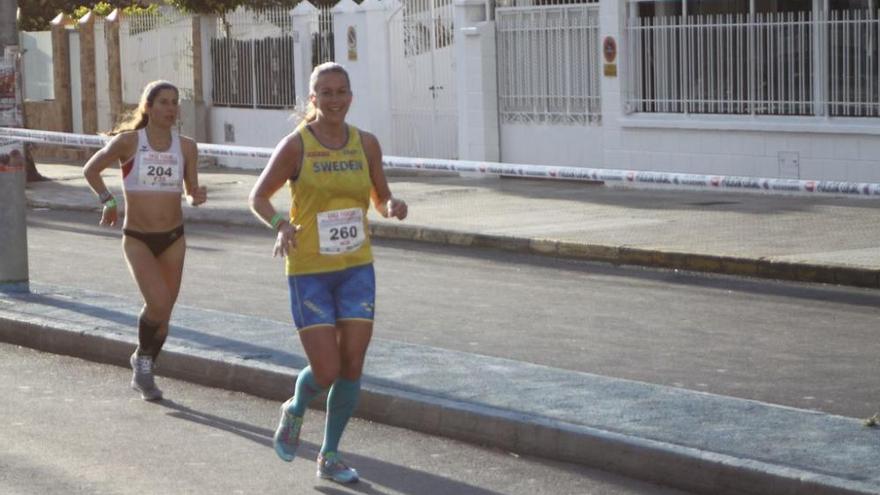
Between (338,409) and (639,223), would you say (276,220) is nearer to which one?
(338,409)

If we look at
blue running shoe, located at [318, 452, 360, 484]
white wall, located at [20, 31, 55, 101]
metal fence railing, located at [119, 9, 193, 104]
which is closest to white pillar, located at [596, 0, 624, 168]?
metal fence railing, located at [119, 9, 193, 104]

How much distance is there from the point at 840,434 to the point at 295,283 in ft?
7.94

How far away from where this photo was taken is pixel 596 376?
29.7ft

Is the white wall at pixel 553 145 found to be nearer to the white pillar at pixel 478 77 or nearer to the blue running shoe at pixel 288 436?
the white pillar at pixel 478 77

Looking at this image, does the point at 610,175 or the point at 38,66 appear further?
the point at 38,66

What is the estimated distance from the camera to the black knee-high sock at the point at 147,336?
9.47m

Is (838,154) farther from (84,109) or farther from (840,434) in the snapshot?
(84,109)

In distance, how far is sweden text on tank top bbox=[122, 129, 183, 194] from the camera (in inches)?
377

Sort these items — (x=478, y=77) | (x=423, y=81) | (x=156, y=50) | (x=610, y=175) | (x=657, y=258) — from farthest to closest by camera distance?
(x=156, y=50), (x=423, y=81), (x=478, y=77), (x=657, y=258), (x=610, y=175)

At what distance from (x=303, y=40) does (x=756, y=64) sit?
903cm

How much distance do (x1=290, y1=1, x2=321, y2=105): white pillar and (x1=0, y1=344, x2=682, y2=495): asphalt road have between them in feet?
59.4

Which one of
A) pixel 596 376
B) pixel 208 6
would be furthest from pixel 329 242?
pixel 208 6

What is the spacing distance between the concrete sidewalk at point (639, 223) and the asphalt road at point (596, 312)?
0.80 feet

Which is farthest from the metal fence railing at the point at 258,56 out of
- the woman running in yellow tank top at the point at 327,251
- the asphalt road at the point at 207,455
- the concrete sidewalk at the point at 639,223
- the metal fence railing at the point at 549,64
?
the woman running in yellow tank top at the point at 327,251
